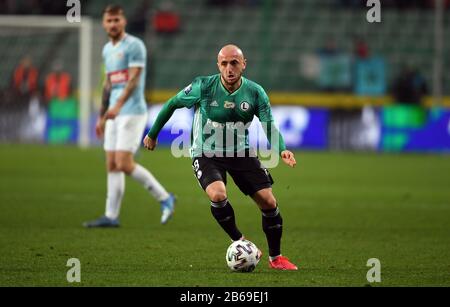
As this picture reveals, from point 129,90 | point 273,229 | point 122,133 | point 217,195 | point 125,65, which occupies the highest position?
point 125,65

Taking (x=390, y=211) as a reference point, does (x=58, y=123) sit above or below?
above

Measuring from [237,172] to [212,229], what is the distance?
285cm

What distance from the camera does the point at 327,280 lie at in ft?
24.8

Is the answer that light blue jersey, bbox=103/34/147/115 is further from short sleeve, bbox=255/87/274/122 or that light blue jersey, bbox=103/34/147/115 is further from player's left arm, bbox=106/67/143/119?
short sleeve, bbox=255/87/274/122

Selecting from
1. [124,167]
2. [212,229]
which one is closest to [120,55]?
[124,167]

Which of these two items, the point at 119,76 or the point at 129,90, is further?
the point at 119,76

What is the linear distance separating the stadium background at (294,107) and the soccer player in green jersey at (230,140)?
2199mm

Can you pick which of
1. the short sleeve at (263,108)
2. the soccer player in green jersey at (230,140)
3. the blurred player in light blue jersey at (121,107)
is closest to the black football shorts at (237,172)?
the soccer player in green jersey at (230,140)

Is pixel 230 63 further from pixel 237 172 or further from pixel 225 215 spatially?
pixel 225 215

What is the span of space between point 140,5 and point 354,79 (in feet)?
22.4

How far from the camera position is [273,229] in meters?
8.28
